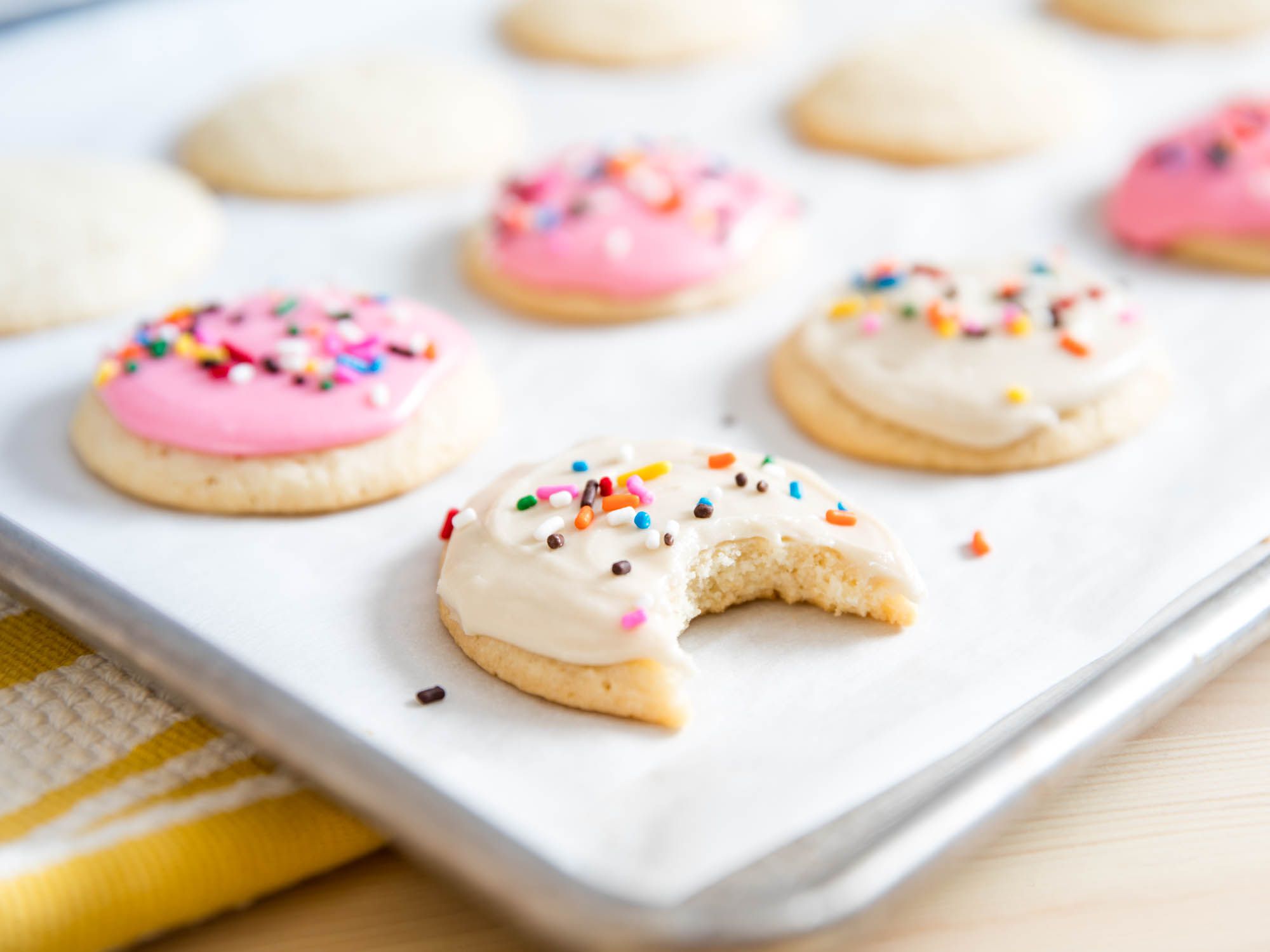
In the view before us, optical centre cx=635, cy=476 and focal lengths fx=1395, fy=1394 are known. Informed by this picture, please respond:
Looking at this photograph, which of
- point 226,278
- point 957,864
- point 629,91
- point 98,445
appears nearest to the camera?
point 957,864

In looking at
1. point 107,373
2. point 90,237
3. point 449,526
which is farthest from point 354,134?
point 449,526

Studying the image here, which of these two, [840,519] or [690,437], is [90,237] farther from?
[840,519]

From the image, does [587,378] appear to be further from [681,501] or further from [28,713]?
[28,713]

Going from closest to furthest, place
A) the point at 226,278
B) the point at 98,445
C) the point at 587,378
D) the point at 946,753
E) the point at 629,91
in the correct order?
1. the point at 946,753
2. the point at 98,445
3. the point at 587,378
4. the point at 226,278
5. the point at 629,91

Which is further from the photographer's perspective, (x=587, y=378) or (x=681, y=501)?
(x=587, y=378)

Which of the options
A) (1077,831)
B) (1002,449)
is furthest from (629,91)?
(1077,831)

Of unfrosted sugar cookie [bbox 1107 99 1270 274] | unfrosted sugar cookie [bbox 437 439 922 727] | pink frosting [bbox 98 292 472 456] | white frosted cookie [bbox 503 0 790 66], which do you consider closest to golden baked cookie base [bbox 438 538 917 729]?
unfrosted sugar cookie [bbox 437 439 922 727]
